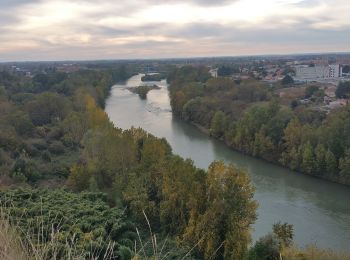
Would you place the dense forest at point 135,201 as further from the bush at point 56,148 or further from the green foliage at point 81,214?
the bush at point 56,148

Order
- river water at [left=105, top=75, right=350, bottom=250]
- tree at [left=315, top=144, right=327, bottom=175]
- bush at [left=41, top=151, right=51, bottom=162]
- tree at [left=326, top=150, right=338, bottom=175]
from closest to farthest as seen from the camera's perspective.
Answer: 1. river water at [left=105, top=75, right=350, bottom=250]
2. tree at [left=326, top=150, right=338, bottom=175]
3. tree at [left=315, top=144, right=327, bottom=175]
4. bush at [left=41, top=151, right=51, bottom=162]

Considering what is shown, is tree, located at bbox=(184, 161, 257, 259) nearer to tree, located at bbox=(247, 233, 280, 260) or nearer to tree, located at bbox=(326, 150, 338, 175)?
tree, located at bbox=(247, 233, 280, 260)

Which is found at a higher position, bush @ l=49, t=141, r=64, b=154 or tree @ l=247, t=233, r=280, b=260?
tree @ l=247, t=233, r=280, b=260

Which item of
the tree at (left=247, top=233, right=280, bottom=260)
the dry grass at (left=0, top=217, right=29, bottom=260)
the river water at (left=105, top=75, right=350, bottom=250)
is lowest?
the river water at (left=105, top=75, right=350, bottom=250)

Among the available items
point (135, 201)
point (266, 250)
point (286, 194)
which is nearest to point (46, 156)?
point (135, 201)

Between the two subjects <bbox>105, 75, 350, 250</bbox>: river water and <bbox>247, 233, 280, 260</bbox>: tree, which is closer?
<bbox>247, 233, 280, 260</bbox>: tree

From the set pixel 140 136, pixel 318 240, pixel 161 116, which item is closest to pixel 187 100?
pixel 161 116

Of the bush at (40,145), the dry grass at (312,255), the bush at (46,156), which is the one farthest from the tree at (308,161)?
the bush at (40,145)

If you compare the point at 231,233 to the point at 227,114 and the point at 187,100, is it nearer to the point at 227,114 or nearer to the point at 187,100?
the point at 227,114

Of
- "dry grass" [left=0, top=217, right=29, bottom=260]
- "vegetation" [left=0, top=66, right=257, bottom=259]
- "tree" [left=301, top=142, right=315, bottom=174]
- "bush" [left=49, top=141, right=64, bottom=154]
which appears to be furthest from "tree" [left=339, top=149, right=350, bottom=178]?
"dry grass" [left=0, top=217, right=29, bottom=260]
